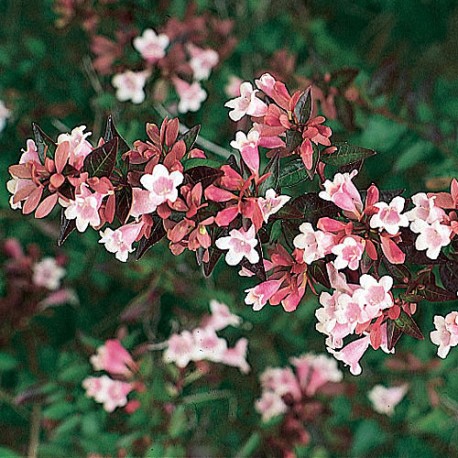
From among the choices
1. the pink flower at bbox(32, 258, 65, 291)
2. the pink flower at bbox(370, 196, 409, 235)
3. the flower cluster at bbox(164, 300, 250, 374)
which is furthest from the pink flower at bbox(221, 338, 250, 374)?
the pink flower at bbox(370, 196, 409, 235)

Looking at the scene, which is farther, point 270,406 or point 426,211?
point 270,406

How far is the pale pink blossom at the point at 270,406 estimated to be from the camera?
3.43 ft

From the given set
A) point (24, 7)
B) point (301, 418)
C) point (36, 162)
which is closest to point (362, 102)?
point (301, 418)

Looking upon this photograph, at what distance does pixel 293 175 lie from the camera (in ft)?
2.02

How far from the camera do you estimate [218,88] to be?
118 cm

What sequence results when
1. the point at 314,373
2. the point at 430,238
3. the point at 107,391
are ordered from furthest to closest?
the point at 314,373, the point at 107,391, the point at 430,238

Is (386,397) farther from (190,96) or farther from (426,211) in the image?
(426,211)

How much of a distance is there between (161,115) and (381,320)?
56cm

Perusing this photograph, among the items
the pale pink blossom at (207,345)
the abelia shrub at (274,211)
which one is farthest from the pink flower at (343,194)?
the pale pink blossom at (207,345)

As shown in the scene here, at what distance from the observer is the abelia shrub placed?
0.55 m

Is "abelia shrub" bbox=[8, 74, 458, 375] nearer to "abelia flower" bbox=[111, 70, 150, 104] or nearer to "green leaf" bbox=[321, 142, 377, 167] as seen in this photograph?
"green leaf" bbox=[321, 142, 377, 167]

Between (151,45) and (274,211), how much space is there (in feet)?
1.71

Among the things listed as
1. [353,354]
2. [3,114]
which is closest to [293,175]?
[353,354]

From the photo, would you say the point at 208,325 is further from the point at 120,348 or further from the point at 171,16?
the point at 171,16
